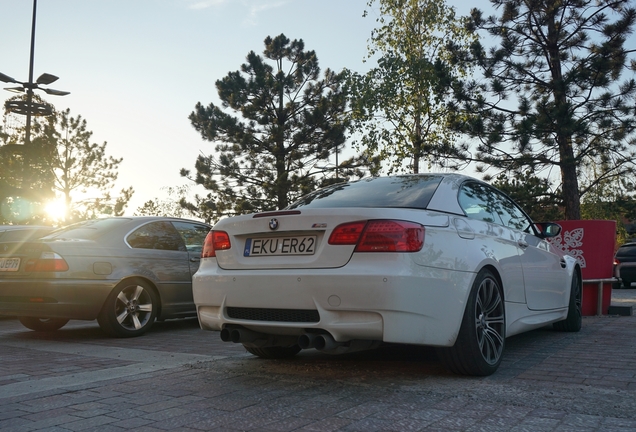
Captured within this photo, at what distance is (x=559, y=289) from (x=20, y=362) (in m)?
5.06

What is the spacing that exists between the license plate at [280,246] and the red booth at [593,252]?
592cm

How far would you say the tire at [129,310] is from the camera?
7.21m

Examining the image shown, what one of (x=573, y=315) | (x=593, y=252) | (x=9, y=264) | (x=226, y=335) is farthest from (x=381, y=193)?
(x=593, y=252)

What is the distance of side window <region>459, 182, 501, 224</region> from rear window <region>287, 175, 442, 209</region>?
268mm

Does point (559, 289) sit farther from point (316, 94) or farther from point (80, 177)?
point (80, 177)

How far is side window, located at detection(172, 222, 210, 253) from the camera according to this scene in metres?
8.48

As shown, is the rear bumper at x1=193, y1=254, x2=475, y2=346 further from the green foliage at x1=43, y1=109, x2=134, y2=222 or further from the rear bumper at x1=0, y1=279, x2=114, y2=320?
the green foliage at x1=43, y1=109, x2=134, y2=222

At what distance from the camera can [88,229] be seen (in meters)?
7.66

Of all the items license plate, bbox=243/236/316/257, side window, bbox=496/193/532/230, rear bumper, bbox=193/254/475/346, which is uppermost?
side window, bbox=496/193/532/230

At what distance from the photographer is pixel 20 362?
5512 mm

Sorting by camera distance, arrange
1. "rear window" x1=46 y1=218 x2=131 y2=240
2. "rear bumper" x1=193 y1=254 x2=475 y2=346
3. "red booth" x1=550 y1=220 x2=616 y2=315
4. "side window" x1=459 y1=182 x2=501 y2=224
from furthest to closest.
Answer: "red booth" x1=550 y1=220 x2=616 y2=315, "rear window" x1=46 y1=218 x2=131 y2=240, "side window" x1=459 y1=182 x2=501 y2=224, "rear bumper" x1=193 y1=254 x2=475 y2=346

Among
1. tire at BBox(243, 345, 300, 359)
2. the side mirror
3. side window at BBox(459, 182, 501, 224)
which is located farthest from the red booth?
tire at BBox(243, 345, 300, 359)

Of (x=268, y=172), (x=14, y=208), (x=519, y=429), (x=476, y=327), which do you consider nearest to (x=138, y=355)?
(x=476, y=327)

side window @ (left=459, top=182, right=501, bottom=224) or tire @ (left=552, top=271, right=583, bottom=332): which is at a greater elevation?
side window @ (left=459, top=182, right=501, bottom=224)
